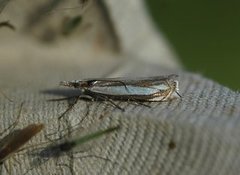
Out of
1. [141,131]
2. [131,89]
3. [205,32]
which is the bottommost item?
[141,131]

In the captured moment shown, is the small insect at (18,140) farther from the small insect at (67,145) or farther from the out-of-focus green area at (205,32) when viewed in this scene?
the out-of-focus green area at (205,32)

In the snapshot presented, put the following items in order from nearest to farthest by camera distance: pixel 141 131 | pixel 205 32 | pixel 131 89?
1. pixel 141 131
2. pixel 131 89
3. pixel 205 32

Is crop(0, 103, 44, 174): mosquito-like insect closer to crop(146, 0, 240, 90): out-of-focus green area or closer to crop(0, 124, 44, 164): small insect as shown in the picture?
crop(0, 124, 44, 164): small insect

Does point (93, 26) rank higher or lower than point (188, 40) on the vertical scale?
lower

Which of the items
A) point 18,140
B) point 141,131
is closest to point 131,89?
point 141,131

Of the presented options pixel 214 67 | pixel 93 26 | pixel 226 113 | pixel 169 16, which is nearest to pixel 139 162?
pixel 226 113

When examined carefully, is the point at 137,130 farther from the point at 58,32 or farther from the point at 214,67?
the point at 214,67

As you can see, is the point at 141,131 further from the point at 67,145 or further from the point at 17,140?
the point at 17,140
